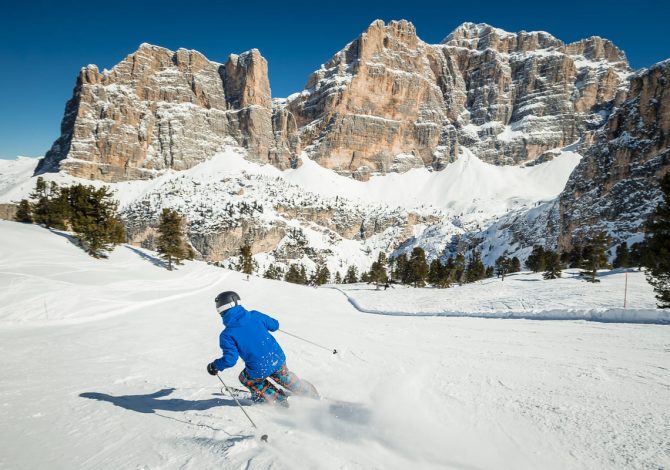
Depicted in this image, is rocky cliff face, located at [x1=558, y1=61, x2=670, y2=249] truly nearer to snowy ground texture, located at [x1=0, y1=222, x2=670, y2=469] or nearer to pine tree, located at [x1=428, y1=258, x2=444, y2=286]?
pine tree, located at [x1=428, y1=258, x2=444, y2=286]

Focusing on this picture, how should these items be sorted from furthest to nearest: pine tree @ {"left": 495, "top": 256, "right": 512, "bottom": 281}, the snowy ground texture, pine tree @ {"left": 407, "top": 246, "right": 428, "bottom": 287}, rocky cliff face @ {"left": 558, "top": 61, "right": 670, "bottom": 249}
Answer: rocky cliff face @ {"left": 558, "top": 61, "right": 670, "bottom": 249} < pine tree @ {"left": 495, "top": 256, "right": 512, "bottom": 281} < pine tree @ {"left": 407, "top": 246, "right": 428, "bottom": 287} < the snowy ground texture

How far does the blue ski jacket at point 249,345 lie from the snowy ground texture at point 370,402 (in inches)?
29.6

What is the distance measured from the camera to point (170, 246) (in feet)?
123

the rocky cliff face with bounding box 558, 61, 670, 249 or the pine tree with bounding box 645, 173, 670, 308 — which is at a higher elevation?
the rocky cliff face with bounding box 558, 61, 670, 249

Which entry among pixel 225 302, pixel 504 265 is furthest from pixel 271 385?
pixel 504 265

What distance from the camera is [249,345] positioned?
4930 millimetres

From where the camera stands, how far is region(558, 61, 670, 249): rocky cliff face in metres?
92.0

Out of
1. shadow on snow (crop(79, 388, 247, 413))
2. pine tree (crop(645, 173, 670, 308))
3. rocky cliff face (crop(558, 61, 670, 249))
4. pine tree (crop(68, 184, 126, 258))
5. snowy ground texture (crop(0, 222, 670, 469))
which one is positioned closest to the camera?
snowy ground texture (crop(0, 222, 670, 469))

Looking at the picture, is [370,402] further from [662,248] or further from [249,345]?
[662,248]

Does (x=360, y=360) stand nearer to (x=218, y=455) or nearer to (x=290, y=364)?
(x=290, y=364)

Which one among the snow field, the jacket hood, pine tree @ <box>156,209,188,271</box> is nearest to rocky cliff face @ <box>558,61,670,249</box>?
the snow field

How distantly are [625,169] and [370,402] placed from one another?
13169cm

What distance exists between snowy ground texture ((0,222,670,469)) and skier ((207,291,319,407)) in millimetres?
283

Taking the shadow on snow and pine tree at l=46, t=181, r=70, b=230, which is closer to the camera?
the shadow on snow
